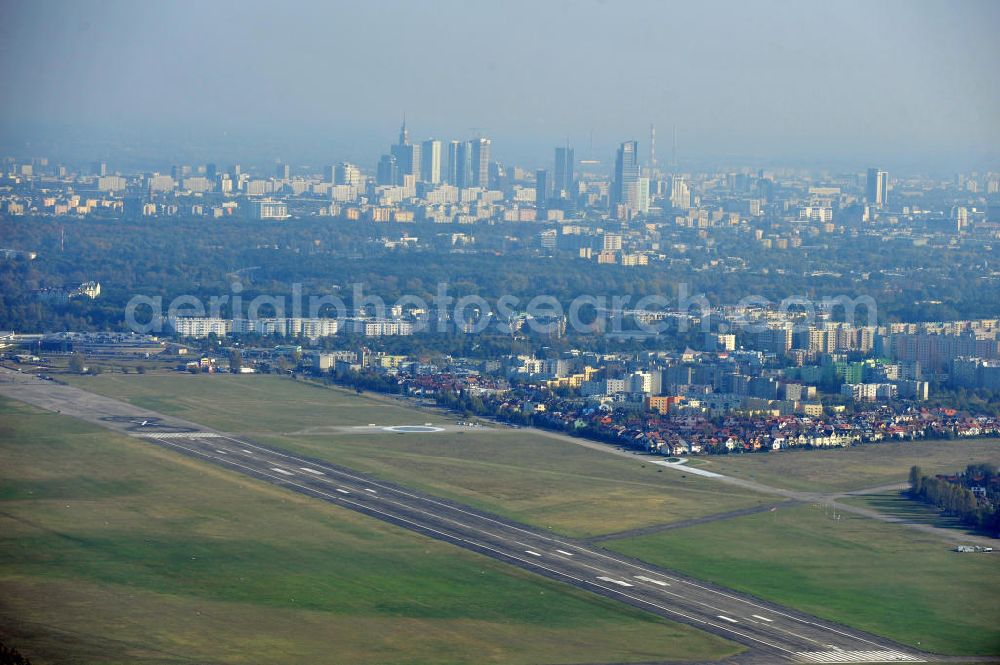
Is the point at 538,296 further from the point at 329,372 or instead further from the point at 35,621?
the point at 35,621

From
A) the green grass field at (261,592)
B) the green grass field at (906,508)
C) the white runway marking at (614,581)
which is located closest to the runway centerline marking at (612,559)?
the white runway marking at (614,581)

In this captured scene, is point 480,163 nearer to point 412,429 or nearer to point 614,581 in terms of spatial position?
point 412,429

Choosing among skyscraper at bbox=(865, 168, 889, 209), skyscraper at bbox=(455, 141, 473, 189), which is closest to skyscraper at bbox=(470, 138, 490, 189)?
skyscraper at bbox=(455, 141, 473, 189)

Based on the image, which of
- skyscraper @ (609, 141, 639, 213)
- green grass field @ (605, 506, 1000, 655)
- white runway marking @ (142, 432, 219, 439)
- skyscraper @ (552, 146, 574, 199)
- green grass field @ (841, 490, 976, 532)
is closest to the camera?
green grass field @ (605, 506, 1000, 655)

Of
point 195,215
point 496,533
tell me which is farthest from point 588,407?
point 195,215

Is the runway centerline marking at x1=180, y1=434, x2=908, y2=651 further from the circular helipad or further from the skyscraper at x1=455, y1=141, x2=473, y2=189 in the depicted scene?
the skyscraper at x1=455, y1=141, x2=473, y2=189

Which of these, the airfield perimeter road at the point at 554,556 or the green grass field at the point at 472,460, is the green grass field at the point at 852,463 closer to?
the green grass field at the point at 472,460
